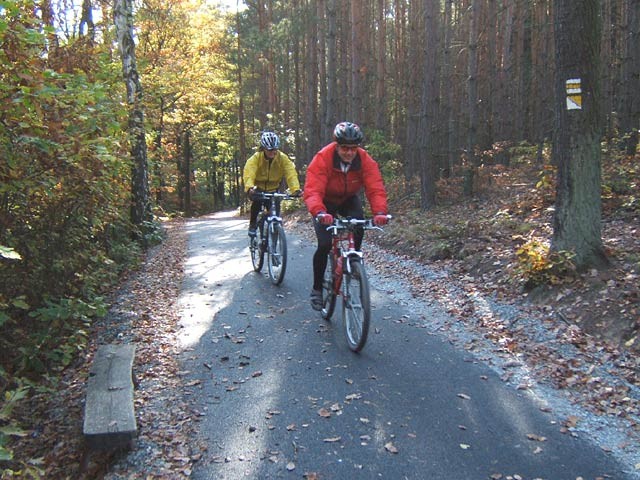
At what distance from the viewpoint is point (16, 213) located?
553 cm

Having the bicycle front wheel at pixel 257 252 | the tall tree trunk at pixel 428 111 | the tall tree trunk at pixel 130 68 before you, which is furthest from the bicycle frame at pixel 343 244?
the tall tree trunk at pixel 428 111

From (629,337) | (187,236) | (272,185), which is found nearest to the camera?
(629,337)

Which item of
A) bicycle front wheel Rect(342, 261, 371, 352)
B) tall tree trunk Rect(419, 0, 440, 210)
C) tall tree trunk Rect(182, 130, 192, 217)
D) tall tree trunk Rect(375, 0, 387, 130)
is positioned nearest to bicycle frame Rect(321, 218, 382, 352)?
bicycle front wheel Rect(342, 261, 371, 352)

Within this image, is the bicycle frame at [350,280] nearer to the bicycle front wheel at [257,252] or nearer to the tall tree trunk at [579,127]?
the tall tree trunk at [579,127]

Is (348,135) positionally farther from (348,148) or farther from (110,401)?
(110,401)

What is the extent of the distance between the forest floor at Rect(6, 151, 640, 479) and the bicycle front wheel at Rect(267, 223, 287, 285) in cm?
165

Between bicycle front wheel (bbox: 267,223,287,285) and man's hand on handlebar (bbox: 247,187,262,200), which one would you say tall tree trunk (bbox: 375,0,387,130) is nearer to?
man's hand on handlebar (bbox: 247,187,262,200)

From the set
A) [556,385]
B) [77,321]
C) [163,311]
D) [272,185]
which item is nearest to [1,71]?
[77,321]

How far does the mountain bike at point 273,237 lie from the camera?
8211mm

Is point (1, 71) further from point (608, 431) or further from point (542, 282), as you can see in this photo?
point (542, 282)

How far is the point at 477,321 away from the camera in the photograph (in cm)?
640

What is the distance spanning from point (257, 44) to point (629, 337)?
20.8 m

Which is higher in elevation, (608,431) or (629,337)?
(629,337)

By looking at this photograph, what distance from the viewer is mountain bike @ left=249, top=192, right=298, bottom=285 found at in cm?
821
